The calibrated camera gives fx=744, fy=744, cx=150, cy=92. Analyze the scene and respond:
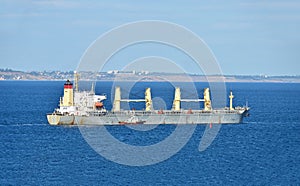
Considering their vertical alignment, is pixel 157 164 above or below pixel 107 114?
below

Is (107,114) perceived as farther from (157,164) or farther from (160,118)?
(157,164)

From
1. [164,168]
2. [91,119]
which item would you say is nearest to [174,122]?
[91,119]

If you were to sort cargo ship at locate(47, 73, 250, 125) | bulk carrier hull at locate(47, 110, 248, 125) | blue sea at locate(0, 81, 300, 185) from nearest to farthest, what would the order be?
blue sea at locate(0, 81, 300, 185) < bulk carrier hull at locate(47, 110, 248, 125) < cargo ship at locate(47, 73, 250, 125)

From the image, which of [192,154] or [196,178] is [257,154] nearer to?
[192,154]

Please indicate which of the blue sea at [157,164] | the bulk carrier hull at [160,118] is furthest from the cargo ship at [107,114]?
the blue sea at [157,164]

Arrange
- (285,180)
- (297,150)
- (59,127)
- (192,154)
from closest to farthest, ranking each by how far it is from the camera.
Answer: (285,180)
(192,154)
(297,150)
(59,127)

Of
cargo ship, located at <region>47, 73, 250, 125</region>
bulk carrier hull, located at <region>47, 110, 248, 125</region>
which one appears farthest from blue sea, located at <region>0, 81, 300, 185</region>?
cargo ship, located at <region>47, 73, 250, 125</region>

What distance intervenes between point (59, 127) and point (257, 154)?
98.0ft

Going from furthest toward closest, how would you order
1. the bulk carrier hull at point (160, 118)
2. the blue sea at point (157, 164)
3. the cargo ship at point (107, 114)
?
1. the cargo ship at point (107, 114)
2. the bulk carrier hull at point (160, 118)
3. the blue sea at point (157, 164)

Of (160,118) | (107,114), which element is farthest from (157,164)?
(160,118)

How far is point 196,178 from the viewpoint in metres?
57.1

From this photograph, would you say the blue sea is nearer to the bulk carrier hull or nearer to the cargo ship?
the bulk carrier hull

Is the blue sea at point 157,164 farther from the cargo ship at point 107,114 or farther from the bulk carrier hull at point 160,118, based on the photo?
the cargo ship at point 107,114

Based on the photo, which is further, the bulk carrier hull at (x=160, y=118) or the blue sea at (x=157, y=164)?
the bulk carrier hull at (x=160, y=118)
